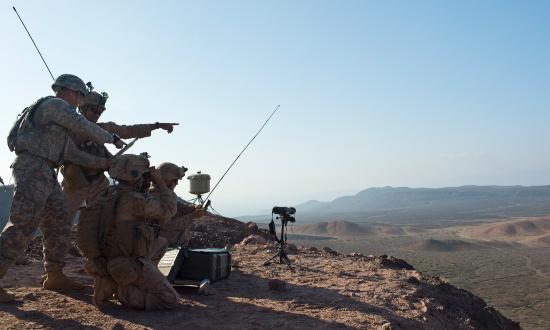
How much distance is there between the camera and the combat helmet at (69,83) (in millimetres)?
5578

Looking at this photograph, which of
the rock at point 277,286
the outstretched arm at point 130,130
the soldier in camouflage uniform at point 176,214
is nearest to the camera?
the soldier in camouflage uniform at point 176,214

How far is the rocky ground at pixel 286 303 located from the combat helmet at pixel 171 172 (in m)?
1.40

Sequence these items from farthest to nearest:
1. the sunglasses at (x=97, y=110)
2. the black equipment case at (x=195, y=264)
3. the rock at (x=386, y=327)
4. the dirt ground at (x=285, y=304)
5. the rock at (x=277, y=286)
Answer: the black equipment case at (x=195, y=264) < the rock at (x=277, y=286) < the sunglasses at (x=97, y=110) < the rock at (x=386, y=327) < the dirt ground at (x=285, y=304)

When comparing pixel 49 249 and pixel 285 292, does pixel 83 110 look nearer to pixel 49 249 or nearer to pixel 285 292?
pixel 49 249

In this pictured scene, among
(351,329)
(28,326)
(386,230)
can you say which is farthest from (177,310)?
(386,230)

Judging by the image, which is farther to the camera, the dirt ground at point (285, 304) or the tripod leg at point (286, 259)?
the tripod leg at point (286, 259)

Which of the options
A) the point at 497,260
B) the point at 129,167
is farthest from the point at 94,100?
the point at 497,260

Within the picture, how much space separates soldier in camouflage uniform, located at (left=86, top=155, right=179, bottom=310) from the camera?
5164 millimetres

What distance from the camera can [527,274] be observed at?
31.1 m

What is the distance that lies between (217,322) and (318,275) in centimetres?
331

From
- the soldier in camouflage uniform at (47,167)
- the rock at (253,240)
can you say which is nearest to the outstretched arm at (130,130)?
the soldier in camouflage uniform at (47,167)

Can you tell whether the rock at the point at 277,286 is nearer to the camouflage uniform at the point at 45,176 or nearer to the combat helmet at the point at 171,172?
the combat helmet at the point at 171,172

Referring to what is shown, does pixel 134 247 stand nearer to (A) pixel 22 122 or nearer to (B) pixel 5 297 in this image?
(B) pixel 5 297

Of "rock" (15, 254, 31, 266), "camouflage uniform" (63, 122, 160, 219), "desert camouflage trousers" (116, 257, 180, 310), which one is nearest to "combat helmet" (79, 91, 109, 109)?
"camouflage uniform" (63, 122, 160, 219)
